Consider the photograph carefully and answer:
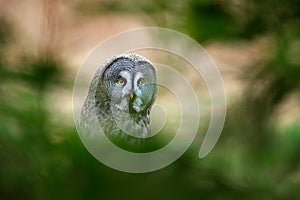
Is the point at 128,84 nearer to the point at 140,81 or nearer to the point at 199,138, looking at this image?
the point at 140,81

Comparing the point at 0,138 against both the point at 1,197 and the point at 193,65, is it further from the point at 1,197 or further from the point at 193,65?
the point at 193,65

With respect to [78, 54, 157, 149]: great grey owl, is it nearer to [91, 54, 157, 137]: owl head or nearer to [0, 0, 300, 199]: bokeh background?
[91, 54, 157, 137]: owl head

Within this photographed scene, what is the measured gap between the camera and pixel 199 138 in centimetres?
34

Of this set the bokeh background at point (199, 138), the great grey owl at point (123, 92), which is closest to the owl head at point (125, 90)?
the great grey owl at point (123, 92)

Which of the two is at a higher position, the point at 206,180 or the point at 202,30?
the point at 202,30

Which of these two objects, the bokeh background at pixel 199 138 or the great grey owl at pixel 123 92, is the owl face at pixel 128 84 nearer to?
the great grey owl at pixel 123 92

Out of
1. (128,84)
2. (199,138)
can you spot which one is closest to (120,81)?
(128,84)

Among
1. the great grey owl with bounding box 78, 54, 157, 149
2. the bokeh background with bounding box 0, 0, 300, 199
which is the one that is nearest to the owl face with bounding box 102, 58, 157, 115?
the great grey owl with bounding box 78, 54, 157, 149

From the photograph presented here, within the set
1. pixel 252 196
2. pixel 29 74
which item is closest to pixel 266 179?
pixel 252 196

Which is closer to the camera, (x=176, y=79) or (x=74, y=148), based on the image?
(x=74, y=148)

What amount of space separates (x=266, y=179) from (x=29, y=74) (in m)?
0.13

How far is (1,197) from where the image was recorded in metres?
0.30

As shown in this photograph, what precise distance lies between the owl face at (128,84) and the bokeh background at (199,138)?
6.7 inches

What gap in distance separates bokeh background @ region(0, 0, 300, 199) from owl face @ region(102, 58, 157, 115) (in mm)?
171
